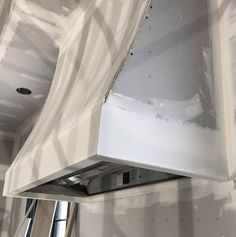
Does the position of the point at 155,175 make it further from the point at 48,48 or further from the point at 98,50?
the point at 48,48

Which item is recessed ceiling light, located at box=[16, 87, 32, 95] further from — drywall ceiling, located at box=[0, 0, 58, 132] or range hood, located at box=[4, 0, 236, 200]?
range hood, located at box=[4, 0, 236, 200]

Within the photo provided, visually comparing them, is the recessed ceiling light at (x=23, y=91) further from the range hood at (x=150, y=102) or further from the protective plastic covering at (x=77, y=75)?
the range hood at (x=150, y=102)

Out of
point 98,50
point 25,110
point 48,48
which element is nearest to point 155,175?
point 98,50

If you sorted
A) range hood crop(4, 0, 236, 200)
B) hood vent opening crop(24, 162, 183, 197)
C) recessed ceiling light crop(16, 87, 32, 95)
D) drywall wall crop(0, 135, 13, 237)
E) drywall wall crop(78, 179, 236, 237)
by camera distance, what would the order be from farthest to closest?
drywall wall crop(0, 135, 13, 237), recessed ceiling light crop(16, 87, 32, 95), hood vent opening crop(24, 162, 183, 197), drywall wall crop(78, 179, 236, 237), range hood crop(4, 0, 236, 200)

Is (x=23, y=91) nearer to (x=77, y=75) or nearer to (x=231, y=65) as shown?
(x=77, y=75)

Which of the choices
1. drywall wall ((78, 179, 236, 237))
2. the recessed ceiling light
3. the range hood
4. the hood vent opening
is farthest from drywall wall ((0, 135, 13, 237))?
the range hood

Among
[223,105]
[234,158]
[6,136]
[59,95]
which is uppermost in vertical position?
[6,136]

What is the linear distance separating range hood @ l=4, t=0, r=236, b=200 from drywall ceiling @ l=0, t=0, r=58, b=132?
67cm

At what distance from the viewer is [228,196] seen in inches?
42.0

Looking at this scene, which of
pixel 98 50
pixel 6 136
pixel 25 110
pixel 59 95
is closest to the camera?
pixel 98 50

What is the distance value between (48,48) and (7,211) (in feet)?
6.72

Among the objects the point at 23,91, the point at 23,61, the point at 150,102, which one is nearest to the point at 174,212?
the point at 150,102

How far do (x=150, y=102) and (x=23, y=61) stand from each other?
1534 mm

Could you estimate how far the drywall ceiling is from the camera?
6.21 feet
